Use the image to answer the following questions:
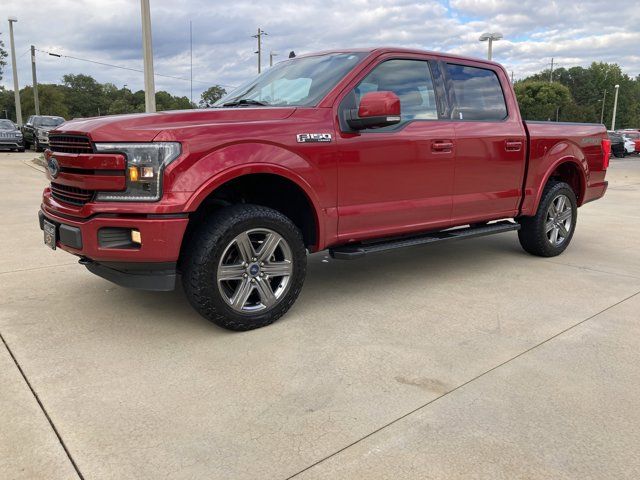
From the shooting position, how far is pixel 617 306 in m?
4.28

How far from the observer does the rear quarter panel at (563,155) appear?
5.47 metres

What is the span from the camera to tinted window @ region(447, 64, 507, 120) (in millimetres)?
4910

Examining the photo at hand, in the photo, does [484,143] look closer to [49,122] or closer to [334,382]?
[334,382]

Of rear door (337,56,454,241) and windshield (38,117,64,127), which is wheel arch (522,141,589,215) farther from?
windshield (38,117,64,127)

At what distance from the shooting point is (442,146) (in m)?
4.56

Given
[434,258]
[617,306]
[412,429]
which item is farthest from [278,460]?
[434,258]

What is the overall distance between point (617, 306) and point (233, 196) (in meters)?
3.10

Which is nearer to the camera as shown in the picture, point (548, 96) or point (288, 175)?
point (288, 175)

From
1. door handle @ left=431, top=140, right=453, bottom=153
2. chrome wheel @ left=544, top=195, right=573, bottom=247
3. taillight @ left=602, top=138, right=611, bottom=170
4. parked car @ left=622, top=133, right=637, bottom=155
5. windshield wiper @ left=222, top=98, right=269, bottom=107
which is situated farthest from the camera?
parked car @ left=622, top=133, right=637, bottom=155

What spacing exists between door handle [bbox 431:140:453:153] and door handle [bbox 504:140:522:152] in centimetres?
82

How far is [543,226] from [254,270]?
11.6 feet

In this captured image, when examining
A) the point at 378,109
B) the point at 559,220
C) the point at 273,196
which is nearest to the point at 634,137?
the point at 559,220

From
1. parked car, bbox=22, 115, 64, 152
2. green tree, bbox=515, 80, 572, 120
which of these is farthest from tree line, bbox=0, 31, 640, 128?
parked car, bbox=22, 115, 64, 152

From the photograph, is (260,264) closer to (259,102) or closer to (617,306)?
(259,102)
